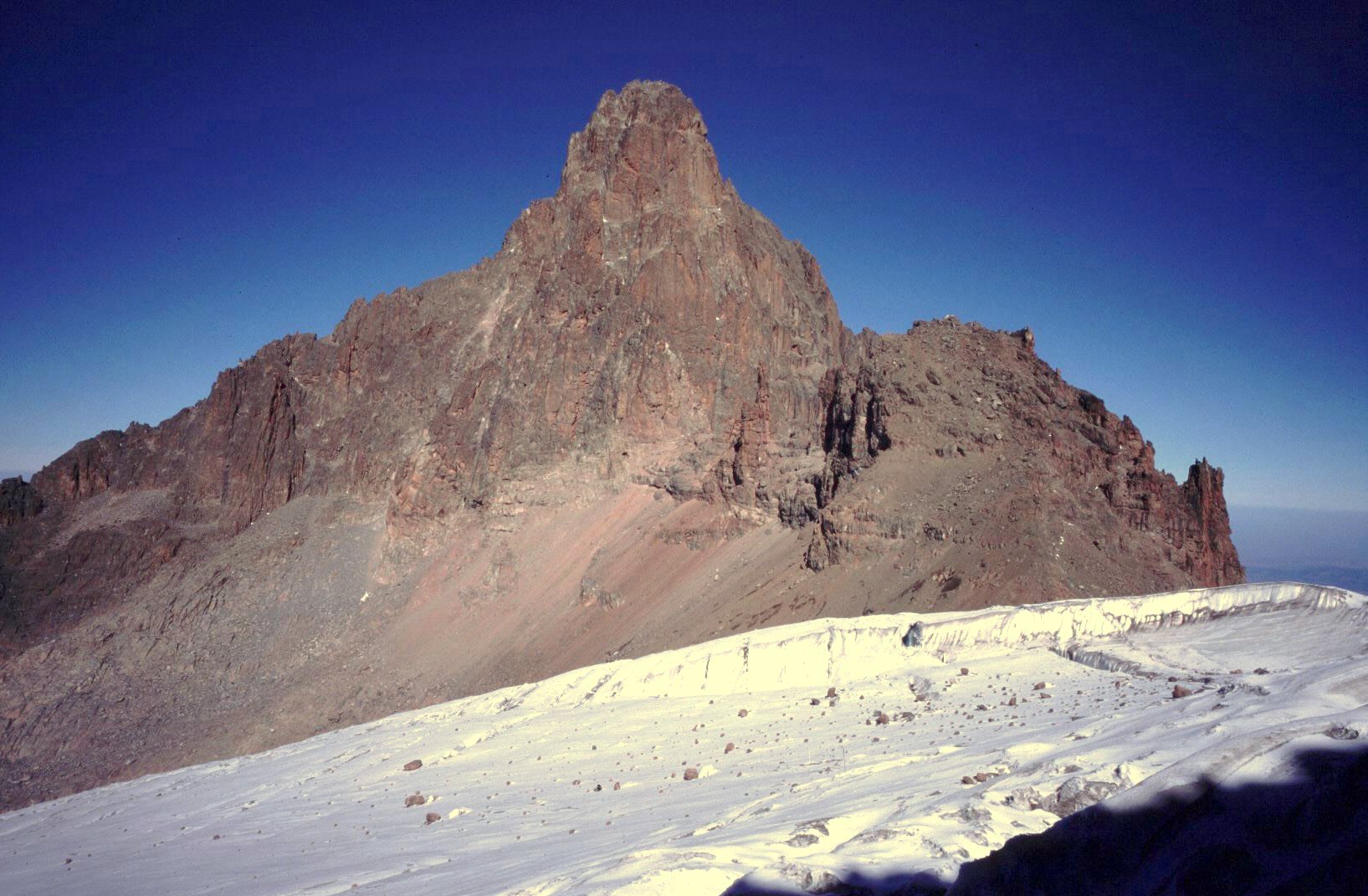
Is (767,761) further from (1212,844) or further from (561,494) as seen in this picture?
(561,494)

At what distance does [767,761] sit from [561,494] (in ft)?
126

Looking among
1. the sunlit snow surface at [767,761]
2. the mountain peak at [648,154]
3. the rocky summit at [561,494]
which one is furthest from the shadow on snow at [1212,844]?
the mountain peak at [648,154]

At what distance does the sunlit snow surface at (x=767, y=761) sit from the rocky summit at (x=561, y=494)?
9.70 meters

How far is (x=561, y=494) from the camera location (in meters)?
48.6

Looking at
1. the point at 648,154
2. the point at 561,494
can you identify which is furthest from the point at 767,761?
the point at 648,154

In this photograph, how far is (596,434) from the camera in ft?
163

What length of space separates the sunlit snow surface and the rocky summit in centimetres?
970

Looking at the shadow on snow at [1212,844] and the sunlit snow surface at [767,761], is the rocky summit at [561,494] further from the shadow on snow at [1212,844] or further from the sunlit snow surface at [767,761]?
the shadow on snow at [1212,844]

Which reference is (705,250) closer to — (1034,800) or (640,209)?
(640,209)

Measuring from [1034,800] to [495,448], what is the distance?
4805 cm

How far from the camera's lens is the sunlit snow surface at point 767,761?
625 centimetres

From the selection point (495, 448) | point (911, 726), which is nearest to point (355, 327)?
point (495, 448)

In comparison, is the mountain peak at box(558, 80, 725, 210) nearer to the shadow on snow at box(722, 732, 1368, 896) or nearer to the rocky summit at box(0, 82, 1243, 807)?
the rocky summit at box(0, 82, 1243, 807)

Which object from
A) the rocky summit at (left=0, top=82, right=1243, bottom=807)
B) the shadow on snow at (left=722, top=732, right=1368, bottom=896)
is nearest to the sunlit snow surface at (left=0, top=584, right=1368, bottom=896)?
the shadow on snow at (left=722, top=732, right=1368, bottom=896)
